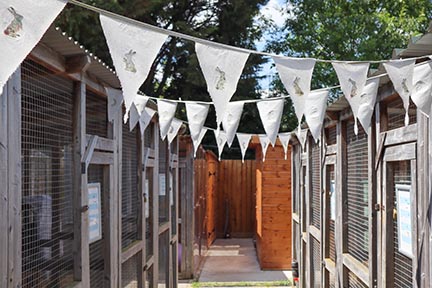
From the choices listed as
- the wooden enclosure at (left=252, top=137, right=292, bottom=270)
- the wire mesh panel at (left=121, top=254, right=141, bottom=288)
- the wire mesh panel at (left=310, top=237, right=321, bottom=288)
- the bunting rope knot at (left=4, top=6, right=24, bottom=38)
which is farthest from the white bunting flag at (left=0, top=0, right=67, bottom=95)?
the wooden enclosure at (left=252, top=137, right=292, bottom=270)

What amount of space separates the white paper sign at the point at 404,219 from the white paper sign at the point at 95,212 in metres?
1.72

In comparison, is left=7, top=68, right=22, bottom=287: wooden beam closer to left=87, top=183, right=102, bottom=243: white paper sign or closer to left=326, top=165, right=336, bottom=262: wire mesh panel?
left=87, top=183, right=102, bottom=243: white paper sign

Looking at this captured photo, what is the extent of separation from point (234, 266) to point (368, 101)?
693 centimetres

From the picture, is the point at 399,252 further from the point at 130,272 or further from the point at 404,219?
the point at 130,272

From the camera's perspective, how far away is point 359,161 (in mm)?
3855

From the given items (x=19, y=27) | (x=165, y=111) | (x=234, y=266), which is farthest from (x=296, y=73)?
(x=234, y=266)

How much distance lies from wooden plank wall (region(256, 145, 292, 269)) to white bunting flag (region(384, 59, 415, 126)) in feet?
21.7

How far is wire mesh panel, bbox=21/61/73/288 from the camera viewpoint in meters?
2.21

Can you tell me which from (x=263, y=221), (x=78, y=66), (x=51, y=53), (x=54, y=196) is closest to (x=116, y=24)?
(x=51, y=53)

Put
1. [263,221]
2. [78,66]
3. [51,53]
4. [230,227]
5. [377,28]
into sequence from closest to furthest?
[51,53], [78,66], [263,221], [377,28], [230,227]

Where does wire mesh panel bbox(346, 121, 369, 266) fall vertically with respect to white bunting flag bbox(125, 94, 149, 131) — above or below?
below

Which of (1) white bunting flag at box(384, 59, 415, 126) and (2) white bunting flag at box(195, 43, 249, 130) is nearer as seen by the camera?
(2) white bunting flag at box(195, 43, 249, 130)

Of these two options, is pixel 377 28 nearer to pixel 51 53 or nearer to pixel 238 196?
pixel 238 196

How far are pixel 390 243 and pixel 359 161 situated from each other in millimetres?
953
